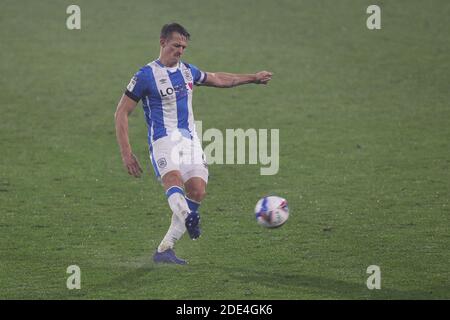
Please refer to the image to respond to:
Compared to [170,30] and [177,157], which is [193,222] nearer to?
[177,157]

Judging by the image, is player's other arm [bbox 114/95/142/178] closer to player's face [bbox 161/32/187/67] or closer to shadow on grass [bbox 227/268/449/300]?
player's face [bbox 161/32/187/67]

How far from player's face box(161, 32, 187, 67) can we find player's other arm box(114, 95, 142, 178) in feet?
2.70

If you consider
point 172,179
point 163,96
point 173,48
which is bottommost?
point 172,179

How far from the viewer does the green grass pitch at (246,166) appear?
13.1 meters

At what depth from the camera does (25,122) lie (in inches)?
932

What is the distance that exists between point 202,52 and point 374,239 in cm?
1548

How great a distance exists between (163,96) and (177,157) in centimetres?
89

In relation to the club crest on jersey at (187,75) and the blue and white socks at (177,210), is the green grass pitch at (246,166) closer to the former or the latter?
the blue and white socks at (177,210)

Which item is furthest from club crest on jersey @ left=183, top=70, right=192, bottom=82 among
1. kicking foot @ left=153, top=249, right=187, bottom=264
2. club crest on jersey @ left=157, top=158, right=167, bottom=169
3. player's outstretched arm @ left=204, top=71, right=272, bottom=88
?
Answer: kicking foot @ left=153, top=249, right=187, bottom=264

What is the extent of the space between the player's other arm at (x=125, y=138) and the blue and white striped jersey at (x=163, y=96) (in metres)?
0.14

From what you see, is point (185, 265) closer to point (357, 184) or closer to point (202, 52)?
point (357, 184)

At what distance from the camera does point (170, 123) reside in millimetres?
13539

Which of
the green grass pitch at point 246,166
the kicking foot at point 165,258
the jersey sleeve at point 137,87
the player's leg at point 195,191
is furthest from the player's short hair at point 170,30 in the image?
the green grass pitch at point 246,166

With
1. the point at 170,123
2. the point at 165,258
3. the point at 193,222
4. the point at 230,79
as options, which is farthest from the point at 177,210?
the point at 230,79
